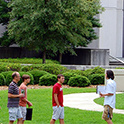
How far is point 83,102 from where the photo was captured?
14.7m

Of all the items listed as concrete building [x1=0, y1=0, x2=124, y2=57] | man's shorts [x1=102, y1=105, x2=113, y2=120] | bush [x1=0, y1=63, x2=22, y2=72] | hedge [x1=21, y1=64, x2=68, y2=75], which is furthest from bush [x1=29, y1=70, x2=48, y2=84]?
concrete building [x1=0, y1=0, x2=124, y2=57]

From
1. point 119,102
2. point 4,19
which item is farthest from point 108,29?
point 119,102

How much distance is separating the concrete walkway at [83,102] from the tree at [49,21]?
976cm

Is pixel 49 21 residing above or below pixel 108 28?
below

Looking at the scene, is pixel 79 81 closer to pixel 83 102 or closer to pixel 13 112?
pixel 83 102

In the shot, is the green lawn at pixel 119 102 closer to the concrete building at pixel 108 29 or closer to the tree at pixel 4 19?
the tree at pixel 4 19

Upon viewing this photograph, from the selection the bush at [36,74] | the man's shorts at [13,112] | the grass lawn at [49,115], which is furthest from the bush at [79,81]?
the man's shorts at [13,112]

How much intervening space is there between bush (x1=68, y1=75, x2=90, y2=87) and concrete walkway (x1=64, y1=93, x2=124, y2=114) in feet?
10.7

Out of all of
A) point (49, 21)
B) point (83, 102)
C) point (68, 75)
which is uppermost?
point (49, 21)

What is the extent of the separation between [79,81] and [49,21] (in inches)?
287

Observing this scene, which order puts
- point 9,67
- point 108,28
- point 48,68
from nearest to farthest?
point 9,67 < point 48,68 < point 108,28

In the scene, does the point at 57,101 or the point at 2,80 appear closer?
the point at 57,101

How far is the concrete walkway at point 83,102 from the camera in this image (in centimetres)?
1313

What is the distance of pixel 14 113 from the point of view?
845 centimetres
